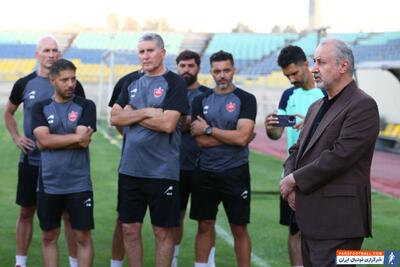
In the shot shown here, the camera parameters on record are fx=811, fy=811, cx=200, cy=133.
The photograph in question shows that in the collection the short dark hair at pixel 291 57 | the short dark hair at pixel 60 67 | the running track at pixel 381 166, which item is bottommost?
the running track at pixel 381 166

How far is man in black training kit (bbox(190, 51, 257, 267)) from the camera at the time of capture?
664 centimetres

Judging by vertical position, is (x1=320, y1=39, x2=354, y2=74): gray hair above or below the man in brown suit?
above

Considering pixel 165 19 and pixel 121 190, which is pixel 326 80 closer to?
pixel 121 190

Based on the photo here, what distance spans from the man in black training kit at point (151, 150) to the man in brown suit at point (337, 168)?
1973mm

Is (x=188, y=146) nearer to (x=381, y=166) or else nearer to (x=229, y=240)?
(x=229, y=240)

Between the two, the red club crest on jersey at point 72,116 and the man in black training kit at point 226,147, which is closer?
the red club crest on jersey at point 72,116

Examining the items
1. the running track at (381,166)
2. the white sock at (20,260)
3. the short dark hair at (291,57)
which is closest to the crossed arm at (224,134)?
the short dark hair at (291,57)

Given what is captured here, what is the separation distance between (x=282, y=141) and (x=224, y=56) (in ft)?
69.5

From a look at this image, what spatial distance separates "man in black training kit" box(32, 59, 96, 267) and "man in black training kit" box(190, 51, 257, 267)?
0.96 meters

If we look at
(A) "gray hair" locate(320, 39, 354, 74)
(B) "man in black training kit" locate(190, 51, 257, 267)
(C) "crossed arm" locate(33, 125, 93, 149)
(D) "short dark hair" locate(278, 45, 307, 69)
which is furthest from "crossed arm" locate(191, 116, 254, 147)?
(A) "gray hair" locate(320, 39, 354, 74)

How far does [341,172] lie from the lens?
4.29 m

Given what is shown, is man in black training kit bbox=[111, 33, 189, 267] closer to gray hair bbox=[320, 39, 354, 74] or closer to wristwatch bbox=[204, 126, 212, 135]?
wristwatch bbox=[204, 126, 212, 135]

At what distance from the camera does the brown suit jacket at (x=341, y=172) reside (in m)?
4.23

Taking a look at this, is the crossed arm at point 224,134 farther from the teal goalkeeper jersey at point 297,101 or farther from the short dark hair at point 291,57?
the short dark hair at point 291,57
